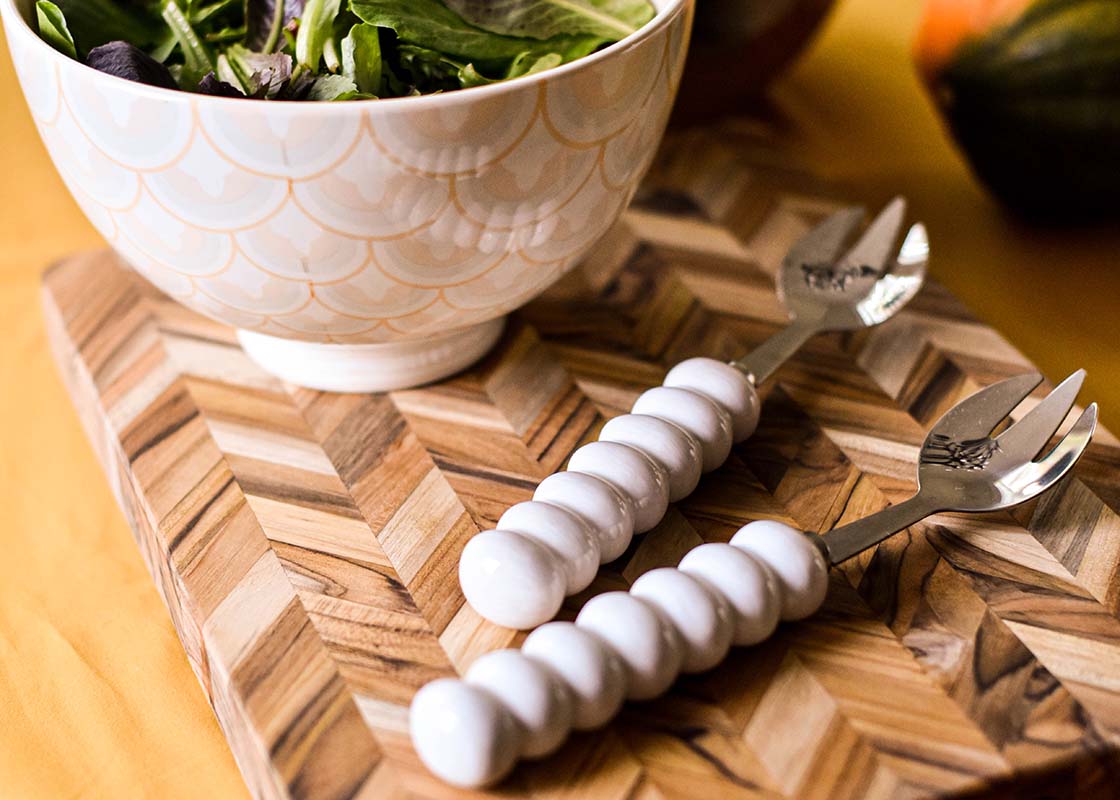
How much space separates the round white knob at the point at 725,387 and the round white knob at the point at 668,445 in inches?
1.6

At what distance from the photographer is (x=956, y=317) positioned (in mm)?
807

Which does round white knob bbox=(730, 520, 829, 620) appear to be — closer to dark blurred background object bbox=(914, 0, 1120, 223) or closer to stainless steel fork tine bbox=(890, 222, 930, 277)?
stainless steel fork tine bbox=(890, 222, 930, 277)

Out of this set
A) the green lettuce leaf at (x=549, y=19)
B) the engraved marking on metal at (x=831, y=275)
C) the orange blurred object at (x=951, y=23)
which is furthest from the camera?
the orange blurred object at (x=951, y=23)

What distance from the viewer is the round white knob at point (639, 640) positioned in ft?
1.66

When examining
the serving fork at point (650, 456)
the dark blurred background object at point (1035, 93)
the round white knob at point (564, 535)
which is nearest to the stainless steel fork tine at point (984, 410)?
the serving fork at point (650, 456)

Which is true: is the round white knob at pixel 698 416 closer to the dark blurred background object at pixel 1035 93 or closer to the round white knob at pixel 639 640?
the round white knob at pixel 639 640

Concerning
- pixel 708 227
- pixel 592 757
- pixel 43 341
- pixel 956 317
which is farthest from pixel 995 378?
pixel 43 341

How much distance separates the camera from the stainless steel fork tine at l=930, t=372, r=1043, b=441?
2.12 ft

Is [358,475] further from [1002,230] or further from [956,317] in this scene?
[1002,230]

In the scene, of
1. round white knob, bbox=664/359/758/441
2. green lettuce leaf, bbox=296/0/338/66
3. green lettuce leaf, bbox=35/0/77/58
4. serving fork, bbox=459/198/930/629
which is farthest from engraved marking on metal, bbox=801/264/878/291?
green lettuce leaf, bbox=35/0/77/58

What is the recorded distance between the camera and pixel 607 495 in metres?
0.58

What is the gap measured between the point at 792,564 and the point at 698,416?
12cm

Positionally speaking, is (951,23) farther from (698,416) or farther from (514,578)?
(514,578)

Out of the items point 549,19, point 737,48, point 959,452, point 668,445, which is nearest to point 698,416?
point 668,445
